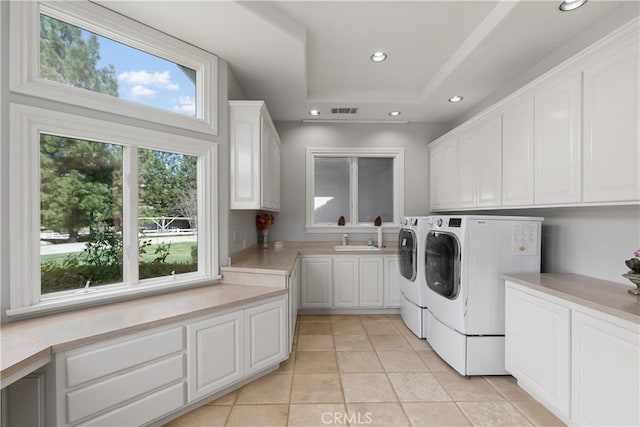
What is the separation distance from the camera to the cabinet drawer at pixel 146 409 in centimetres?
147

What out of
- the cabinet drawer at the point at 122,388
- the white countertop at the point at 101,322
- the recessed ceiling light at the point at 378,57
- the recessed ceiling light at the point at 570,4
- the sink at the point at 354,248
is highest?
the recessed ceiling light at the point at 378,57

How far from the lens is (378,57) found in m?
2.71

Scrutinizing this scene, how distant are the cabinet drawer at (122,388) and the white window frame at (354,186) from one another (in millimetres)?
2735

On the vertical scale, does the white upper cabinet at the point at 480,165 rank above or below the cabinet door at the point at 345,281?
above

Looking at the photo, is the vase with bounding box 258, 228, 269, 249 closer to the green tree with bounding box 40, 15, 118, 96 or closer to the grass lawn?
the grass lawn

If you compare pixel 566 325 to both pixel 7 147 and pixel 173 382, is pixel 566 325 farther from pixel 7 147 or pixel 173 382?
pixel 7 147

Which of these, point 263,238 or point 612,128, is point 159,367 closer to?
point 263,238

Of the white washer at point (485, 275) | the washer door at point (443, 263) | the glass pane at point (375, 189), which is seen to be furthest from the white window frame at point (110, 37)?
the glass pane at point (375, 189)

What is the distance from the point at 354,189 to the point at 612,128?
117 inches

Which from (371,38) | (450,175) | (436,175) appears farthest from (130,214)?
(436,175)

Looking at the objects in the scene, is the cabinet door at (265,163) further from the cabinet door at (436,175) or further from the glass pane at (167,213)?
the cabinet door at (436,175)

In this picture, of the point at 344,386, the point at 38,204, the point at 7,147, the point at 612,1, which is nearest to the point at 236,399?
the point at 344,386

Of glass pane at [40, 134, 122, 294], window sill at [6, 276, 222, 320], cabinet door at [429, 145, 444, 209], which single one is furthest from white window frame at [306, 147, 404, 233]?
glass pane at [40, 134, 122, 294]

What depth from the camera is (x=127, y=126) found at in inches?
76.9
